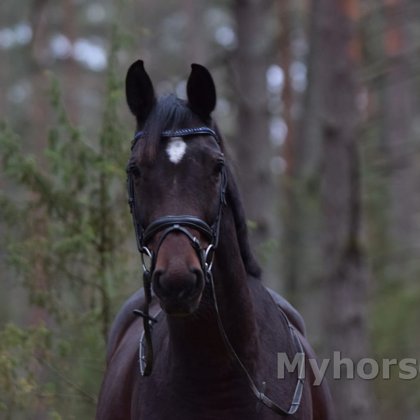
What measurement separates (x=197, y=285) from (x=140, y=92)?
102 centimetres

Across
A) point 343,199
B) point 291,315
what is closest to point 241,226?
point 291,315

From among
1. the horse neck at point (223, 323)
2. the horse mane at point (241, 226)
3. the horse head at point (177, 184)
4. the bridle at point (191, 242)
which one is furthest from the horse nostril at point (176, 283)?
the horse mane at point (241, 226)

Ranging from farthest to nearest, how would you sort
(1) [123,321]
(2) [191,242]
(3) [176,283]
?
(1) [123,321]
(2) [191,242]
(3) [176,283]

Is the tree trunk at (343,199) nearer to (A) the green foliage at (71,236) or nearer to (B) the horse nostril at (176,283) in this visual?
(A) the green foliage at (71,236)

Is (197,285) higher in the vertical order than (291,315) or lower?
higher

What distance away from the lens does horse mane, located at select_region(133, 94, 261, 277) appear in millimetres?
4230

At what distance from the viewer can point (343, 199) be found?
35.8 ft

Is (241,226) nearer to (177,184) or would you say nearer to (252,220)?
(177,184)

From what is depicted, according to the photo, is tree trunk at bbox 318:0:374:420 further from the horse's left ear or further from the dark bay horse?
the horse's left ear

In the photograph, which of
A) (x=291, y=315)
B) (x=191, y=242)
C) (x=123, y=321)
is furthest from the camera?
(x=123, y=321)

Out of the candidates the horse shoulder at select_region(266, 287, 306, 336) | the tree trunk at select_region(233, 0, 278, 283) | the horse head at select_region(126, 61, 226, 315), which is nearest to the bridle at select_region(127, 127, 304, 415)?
the horse head at select_region(126, 61, 226, 315)

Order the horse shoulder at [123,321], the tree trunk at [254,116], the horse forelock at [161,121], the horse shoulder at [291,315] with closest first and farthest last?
the horse forelock at [161,121]
the horse shoulder at [291,315]
the horse shoulder at [123,321]
the tree trunk at [254,116]

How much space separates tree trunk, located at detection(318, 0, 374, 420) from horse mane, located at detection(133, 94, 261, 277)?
246 inches

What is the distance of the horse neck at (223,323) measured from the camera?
4.44 m
